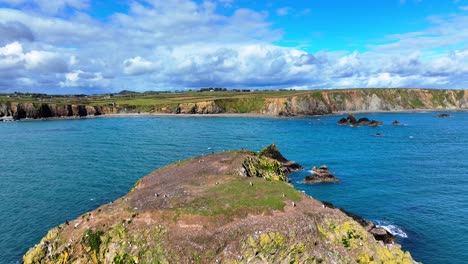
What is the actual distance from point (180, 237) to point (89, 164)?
188ft

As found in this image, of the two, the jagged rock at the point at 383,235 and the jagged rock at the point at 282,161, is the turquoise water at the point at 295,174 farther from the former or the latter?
the jagged rock at the point at 282,161

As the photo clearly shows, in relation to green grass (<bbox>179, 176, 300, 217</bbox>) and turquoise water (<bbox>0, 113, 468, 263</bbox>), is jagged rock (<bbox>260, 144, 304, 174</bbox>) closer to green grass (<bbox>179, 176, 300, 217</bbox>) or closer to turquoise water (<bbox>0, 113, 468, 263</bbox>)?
turquoise water (<bbox>0, 113, 468, 263</bbox>)

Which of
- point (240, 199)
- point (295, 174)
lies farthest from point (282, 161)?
point (240, 199)

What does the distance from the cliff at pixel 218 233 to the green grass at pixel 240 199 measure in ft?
0.31

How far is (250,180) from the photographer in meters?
41.0

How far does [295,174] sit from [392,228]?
27.9m

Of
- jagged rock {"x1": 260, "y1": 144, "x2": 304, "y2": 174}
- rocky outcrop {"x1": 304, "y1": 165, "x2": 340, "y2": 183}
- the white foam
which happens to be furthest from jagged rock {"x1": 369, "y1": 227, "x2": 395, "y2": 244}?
jagged rock {"x1": 260, "y1": 144, "x2": 304, "y2": 174}

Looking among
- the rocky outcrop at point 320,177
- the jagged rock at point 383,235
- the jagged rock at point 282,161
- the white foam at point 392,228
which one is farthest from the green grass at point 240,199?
the jagged rock at point 282,161

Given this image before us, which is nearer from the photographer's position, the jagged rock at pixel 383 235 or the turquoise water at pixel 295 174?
the jagged rock at pixel 383 235

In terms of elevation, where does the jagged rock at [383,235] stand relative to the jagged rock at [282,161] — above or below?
below

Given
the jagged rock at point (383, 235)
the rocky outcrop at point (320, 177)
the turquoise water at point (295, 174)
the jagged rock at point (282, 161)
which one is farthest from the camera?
the jagged rock at point (282, 161)

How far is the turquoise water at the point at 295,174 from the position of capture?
44.9 m

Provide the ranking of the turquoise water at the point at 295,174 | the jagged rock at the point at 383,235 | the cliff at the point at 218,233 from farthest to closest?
the turquoise water at the point at 295,174 < the jagged rock at the point at 383,235 < the cliff at the point at 218,233

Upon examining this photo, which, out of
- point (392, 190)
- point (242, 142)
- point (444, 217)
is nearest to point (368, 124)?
point (242, 142)
